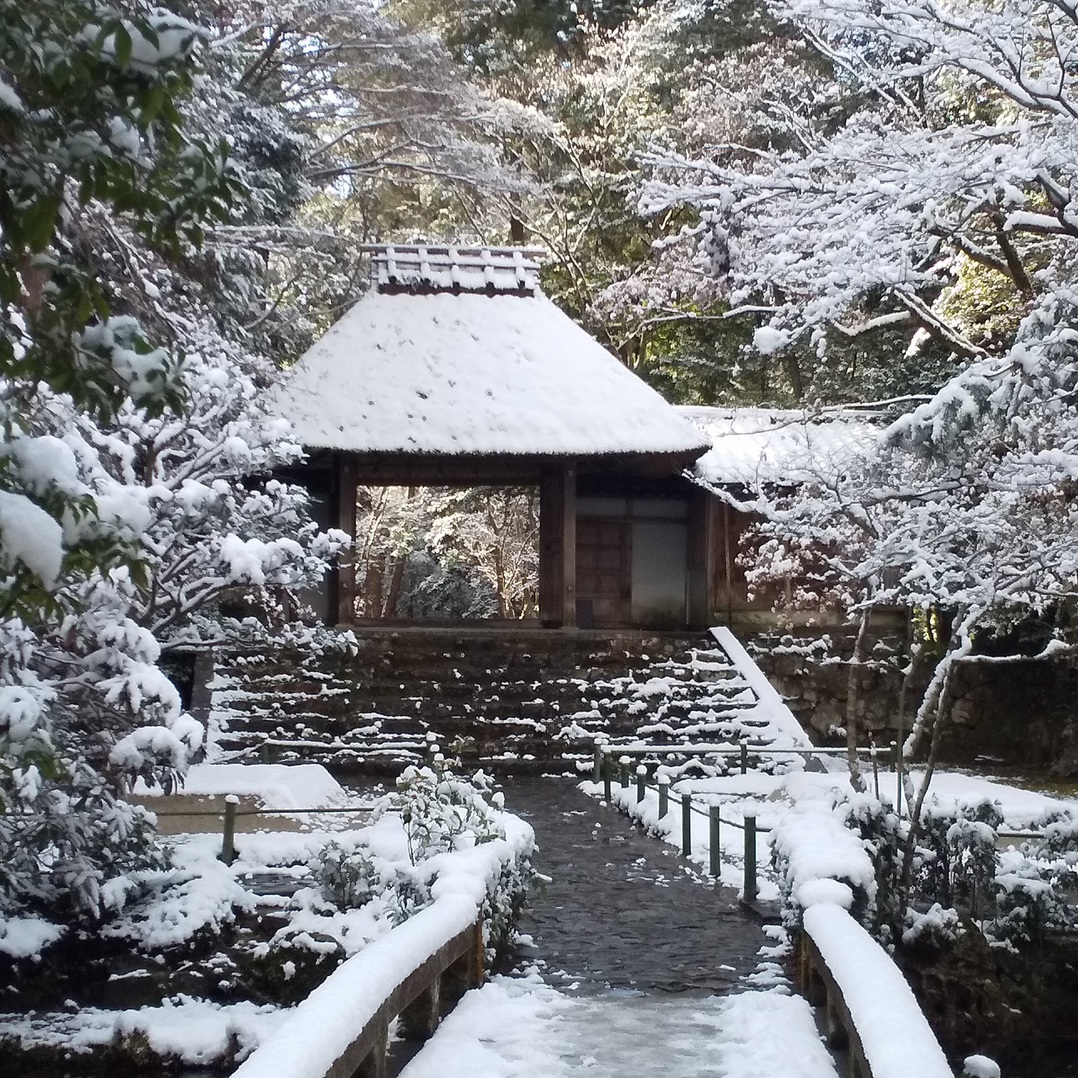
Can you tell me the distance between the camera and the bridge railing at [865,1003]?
355cm

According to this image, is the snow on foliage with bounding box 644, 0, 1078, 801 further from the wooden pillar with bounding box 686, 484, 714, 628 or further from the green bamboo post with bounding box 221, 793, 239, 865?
the wooden pillar with bounding box 686, 484, 714, 628

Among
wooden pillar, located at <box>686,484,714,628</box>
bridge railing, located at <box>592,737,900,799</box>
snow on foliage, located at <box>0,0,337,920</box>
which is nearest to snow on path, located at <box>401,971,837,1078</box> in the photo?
snow on foliage, located at <box>0,0,337,920</box>

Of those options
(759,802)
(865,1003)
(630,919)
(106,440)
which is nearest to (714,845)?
(630,919)

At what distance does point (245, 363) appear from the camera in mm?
13586

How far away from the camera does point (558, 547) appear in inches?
747

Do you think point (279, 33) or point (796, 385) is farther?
point (796, 385)

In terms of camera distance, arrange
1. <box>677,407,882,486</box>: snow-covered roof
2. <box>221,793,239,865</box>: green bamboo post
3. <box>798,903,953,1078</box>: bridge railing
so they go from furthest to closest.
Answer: <box>677,407,882,486</box>: snow-covered roof → <box>221,793,239,865</box>: green bamboo post → <box>798,903,953,1078</box>: bridge railing

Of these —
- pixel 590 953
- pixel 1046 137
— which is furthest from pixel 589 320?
pixel 590 953

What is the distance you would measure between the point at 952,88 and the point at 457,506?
16.2 m

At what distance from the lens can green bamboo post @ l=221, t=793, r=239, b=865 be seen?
30.4 ft

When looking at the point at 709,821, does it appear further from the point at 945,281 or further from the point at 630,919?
the point at 945,281

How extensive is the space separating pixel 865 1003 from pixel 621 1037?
5.53 feet

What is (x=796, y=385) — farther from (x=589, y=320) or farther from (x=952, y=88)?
(x=952, y=88)

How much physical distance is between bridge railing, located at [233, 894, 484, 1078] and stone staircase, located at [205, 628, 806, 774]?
917 cm
